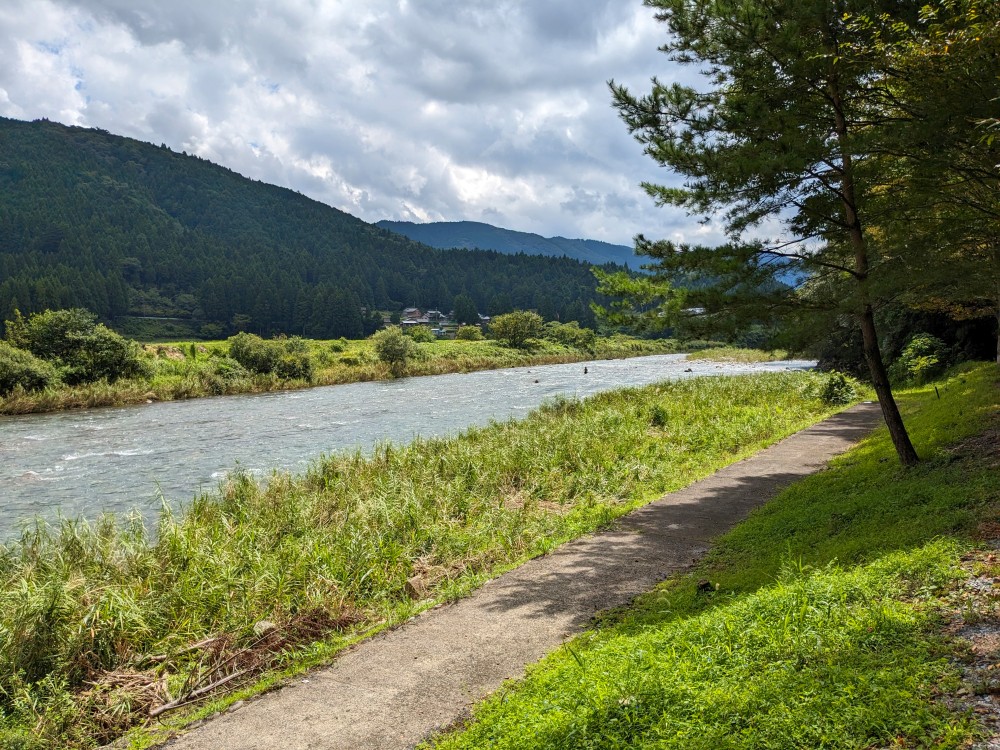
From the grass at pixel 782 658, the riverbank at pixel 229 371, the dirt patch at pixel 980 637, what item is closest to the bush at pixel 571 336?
the riverbank at pixel 229 371

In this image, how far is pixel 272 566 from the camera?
7.99 m

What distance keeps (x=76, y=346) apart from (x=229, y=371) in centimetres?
1027

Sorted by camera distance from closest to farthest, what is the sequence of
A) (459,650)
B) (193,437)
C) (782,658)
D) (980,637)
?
(980,637) < (782,658) < (459,650) < (193,437)

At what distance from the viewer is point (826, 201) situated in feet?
33.8

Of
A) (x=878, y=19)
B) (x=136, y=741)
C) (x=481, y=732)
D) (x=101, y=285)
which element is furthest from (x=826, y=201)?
(x=101, y=285)

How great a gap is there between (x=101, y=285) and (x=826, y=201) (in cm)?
12452

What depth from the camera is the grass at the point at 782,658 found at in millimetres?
3598

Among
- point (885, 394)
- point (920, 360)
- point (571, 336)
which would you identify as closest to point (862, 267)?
point (885, 394)

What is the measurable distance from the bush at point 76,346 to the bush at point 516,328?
58707 mm

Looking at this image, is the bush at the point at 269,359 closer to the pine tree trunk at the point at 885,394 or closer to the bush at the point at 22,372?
the bush at the point at 22,372

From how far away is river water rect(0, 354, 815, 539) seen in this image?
1661 cm

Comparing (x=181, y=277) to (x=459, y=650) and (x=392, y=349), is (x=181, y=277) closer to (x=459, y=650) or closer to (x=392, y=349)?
(x=392, y=349)

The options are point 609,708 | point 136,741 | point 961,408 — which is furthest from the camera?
point 961,408

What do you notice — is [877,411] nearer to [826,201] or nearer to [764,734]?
[826,201]
